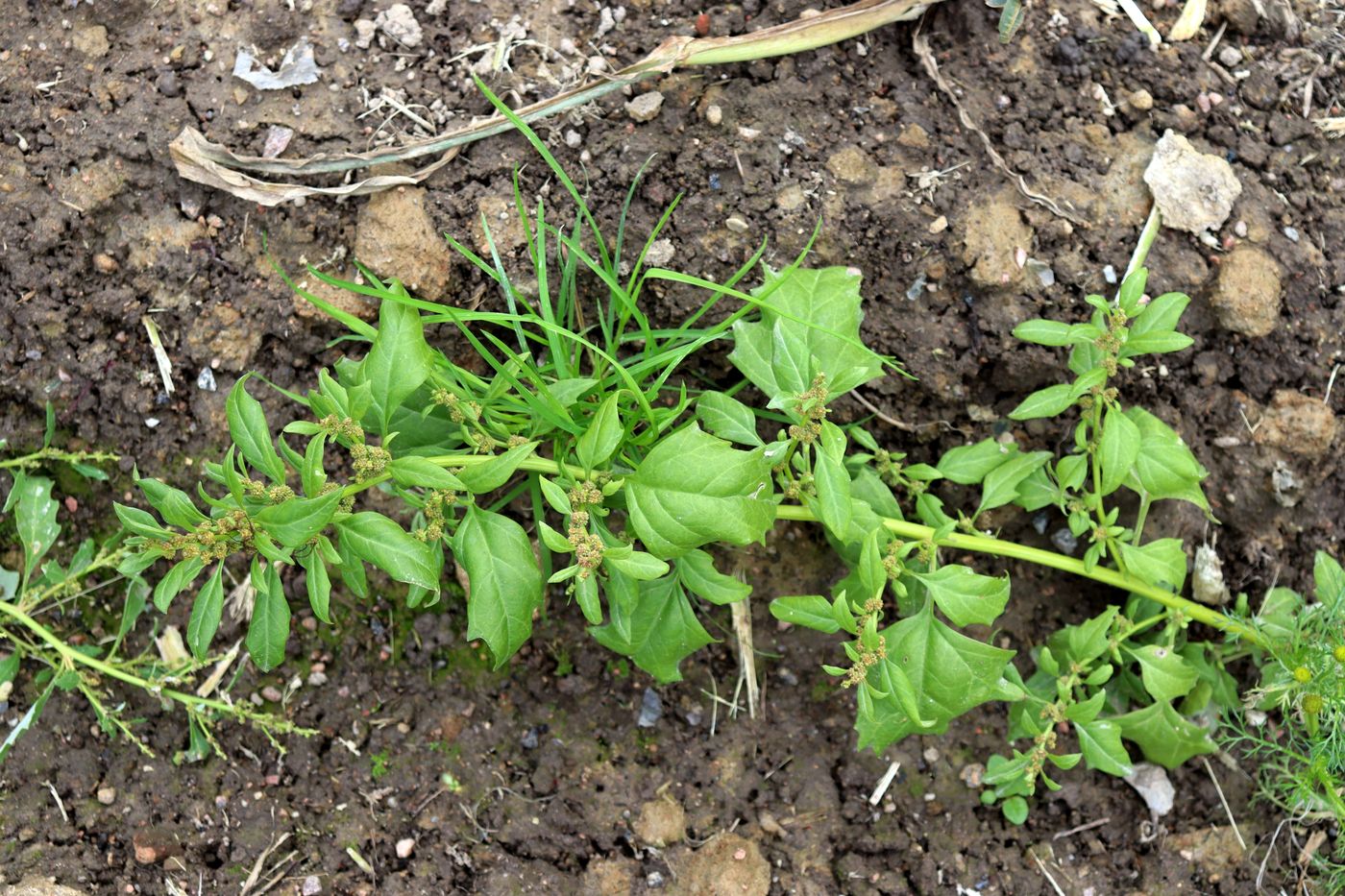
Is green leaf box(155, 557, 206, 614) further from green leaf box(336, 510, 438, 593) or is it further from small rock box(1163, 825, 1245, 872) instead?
small rock box(1163, 825, 1245, 872)

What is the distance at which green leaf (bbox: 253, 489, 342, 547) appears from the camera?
7.26ft

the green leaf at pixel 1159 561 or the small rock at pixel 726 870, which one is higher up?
the green leaf at pixel 1159 561

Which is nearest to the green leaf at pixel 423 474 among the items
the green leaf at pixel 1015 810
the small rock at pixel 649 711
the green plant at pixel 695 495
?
the green plant at pixel 695 495

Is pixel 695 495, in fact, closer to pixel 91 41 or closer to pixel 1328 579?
pixel 1328 579

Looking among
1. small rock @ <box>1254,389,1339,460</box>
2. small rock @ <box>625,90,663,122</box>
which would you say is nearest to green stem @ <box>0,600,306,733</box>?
small rock @ <box>625,90,663,122</box>

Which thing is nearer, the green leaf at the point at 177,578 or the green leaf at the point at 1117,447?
the green leaf at the point at 177,578

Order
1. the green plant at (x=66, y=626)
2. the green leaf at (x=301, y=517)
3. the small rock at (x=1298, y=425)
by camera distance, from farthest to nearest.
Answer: the small rock at (x=1298, y=425) < the green plant at (x=66, y=626) < the green leaf at (x=301, y=517)

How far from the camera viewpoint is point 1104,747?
2.96 meters

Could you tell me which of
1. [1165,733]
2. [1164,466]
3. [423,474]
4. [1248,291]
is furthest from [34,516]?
[1248,291]

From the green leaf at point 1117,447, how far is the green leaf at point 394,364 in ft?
5.63

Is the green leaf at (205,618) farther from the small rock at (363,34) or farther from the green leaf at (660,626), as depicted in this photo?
the small rock at (363,34)

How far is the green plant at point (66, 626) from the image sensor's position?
114 inches

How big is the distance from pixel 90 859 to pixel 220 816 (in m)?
0.34

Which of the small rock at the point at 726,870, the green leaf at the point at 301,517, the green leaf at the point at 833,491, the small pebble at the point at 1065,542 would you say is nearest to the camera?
the green leaf at the point at 301,517
